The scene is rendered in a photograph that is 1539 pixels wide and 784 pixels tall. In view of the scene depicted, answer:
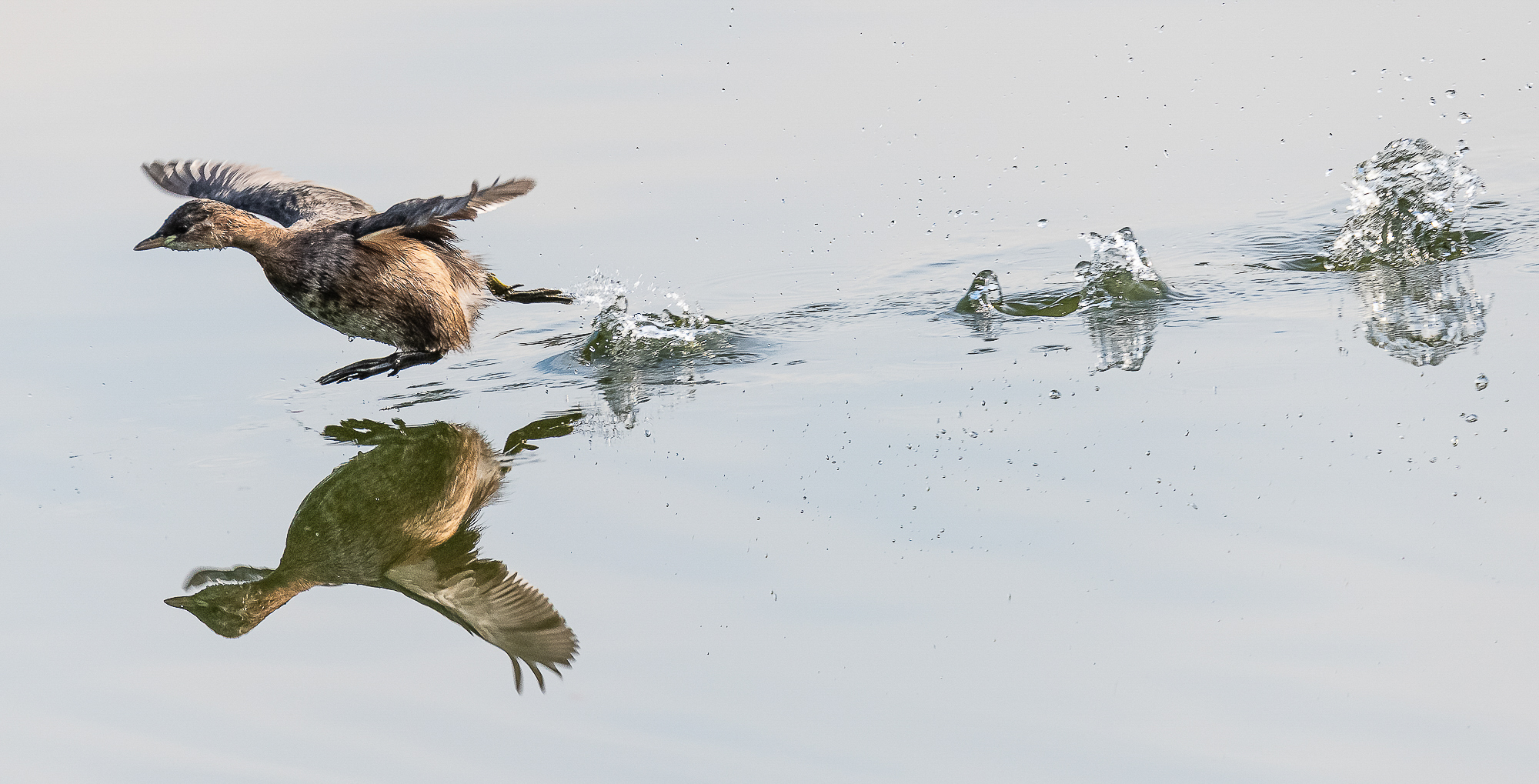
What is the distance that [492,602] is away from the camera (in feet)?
16.3

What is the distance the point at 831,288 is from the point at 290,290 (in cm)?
293

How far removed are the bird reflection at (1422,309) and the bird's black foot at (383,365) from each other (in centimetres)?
426

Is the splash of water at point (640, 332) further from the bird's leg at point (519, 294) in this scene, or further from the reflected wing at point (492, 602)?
the reflected wing at point (492, 602)

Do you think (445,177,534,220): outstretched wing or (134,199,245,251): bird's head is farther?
(134,199,245,251): bird's head

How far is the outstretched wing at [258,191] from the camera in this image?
24.8ft

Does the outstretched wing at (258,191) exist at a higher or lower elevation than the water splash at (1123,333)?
higher

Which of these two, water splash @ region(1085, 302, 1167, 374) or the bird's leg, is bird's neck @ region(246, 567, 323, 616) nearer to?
the bird's leg

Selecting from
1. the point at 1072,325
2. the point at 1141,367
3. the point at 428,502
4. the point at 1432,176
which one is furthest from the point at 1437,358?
the point at 428,502

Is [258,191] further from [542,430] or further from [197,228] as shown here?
[542,430]

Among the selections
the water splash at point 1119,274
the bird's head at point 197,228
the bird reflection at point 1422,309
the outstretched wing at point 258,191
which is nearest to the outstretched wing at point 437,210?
the bird's head at point 197,228

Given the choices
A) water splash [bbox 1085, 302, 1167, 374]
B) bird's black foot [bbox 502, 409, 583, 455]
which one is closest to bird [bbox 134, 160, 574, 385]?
bird's black foot [bbox 502, 409, 583, 455]

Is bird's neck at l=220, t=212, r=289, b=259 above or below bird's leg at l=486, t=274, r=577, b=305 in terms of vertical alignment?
above

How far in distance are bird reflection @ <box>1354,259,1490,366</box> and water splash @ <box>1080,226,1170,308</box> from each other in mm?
1028

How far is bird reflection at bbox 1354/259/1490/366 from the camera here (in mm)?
6457
